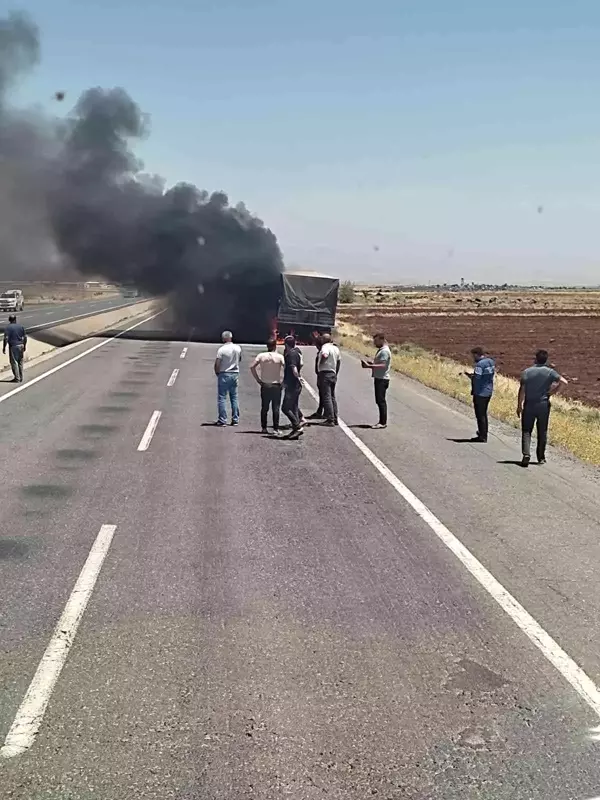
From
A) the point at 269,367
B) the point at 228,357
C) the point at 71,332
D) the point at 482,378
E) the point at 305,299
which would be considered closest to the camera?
the point at 482,378

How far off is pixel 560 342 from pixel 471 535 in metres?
48.2

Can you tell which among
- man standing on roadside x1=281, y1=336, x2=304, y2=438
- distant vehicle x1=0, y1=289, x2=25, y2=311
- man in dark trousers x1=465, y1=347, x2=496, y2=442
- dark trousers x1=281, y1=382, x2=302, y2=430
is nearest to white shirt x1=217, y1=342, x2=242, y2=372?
man standing on roadside x1=281, y1=336, x2=304, y2=438

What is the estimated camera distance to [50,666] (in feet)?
18.4

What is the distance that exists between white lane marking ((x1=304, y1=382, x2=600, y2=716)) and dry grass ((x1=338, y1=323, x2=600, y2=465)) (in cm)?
524

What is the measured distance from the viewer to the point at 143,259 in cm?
4516

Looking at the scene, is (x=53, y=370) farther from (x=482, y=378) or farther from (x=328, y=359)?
(x=482, y=378)

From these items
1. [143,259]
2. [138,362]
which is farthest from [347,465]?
[143,259]

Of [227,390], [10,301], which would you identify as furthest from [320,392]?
[10,301]

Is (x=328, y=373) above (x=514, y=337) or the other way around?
above

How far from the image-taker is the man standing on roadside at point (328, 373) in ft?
54.0

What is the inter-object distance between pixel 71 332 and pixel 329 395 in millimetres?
30769

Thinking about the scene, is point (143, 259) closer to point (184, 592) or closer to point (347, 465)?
point (347, 465)

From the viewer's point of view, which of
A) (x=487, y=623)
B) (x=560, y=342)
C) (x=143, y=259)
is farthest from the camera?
(x=560, y=342)

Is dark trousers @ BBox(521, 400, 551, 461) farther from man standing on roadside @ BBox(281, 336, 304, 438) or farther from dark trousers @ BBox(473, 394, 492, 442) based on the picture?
man standing on roadside @ BBox(281, 336, 304, 438)
